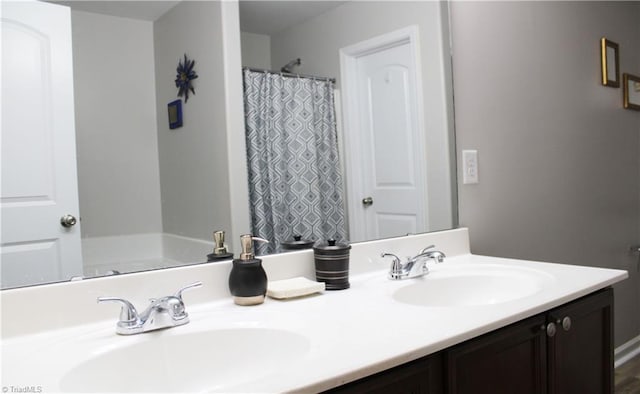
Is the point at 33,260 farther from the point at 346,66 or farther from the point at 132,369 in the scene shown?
the point at 346,66

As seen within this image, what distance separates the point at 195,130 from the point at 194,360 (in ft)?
1.87

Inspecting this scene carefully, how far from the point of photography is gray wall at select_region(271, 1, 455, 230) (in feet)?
5.25

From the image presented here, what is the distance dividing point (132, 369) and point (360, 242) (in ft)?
2.72

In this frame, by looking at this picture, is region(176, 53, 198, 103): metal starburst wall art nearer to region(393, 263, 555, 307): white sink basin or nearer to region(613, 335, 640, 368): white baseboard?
region(393, 263, 555, 307): white sink basin

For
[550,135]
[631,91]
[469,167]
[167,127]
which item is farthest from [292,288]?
[631,91]

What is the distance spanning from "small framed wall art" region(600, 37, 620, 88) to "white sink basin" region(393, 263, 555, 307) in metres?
1.66

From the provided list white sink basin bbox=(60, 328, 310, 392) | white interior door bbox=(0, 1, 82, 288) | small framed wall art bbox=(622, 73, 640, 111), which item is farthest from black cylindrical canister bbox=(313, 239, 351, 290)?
small framed wall art bbox=(622, 73, 640, 111)

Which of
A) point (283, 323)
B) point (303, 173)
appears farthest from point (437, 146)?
point (283, 323)

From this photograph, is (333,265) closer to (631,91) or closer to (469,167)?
(469,167)

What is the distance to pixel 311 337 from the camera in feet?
3.16

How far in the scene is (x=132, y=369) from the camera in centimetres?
95

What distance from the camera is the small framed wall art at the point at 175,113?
1246 millimetres

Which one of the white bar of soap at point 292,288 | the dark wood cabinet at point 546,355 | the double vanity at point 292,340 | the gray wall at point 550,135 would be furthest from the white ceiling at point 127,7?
the gray wall at point 550,135

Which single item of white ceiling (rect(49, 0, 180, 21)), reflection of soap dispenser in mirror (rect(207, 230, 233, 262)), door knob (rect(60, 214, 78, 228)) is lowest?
reflection of soap dispenser in mirror (rect(207, 230, 233, 262))
